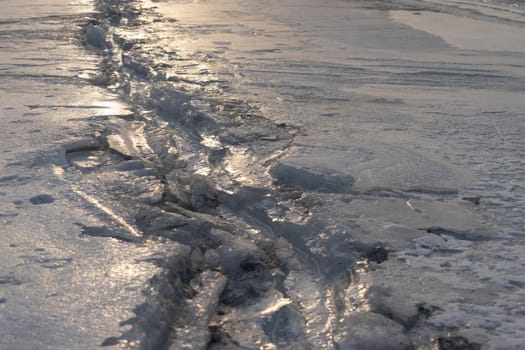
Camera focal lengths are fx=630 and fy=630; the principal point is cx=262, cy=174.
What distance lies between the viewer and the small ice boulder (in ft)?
21.0

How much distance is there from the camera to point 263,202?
9.48ft

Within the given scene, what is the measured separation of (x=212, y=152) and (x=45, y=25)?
4.90 meters

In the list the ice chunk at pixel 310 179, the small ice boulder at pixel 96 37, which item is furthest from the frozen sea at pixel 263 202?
the small ice boulder at pixel 96 37

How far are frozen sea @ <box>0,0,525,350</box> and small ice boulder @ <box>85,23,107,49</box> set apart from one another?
77 cm

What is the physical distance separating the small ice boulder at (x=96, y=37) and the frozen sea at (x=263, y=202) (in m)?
0.77

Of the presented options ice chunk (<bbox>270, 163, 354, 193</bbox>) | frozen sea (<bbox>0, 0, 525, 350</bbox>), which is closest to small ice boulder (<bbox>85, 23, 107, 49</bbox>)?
frozen sea (<bbox>0, 0, 525, 350</bbox>)

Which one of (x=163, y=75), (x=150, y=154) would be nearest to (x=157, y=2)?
(x=163, y=75)

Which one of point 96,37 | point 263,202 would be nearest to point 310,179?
point 263,202

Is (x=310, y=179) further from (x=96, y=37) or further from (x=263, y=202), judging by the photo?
(x=96, y=37)

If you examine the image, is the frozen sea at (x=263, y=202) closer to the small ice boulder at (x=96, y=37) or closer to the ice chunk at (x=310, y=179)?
the ice chunk at (x=310, y=179)

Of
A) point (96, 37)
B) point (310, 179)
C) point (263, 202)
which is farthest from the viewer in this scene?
point (96, 37)

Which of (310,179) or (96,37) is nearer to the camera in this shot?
(310,179)

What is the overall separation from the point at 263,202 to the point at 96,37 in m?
4.38

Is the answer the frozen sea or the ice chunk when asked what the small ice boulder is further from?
the ice chunk
